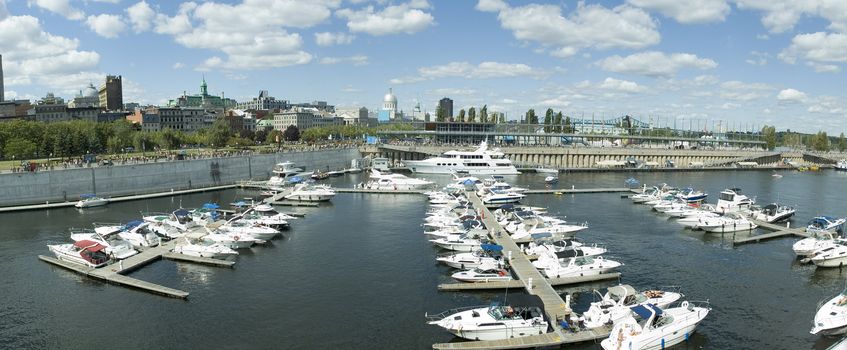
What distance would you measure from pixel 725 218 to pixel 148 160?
3488 inches

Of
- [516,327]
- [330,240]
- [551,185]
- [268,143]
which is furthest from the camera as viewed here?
[268,143]

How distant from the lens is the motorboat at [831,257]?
4741cm

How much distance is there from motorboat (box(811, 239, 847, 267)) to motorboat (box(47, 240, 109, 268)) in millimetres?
59971

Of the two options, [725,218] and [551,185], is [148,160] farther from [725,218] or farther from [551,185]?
[725,218]

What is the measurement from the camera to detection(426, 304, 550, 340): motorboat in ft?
106

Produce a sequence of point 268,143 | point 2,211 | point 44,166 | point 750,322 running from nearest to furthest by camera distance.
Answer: point 750,322 < point 2,211 < point 44,166 < point 268,143

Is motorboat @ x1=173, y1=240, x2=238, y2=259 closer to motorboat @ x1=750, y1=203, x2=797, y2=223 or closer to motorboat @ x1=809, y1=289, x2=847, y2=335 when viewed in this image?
motorboat @ x1=809, y1=289, x2=847, y2=335

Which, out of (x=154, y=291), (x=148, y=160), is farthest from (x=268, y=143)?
(x=154, y=291)

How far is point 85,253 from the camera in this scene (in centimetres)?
4666

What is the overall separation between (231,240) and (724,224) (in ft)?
170

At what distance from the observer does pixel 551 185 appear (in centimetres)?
10931

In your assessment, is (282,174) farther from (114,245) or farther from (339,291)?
(339,291)

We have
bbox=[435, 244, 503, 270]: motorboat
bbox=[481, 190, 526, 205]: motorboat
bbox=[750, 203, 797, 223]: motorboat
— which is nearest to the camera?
bbox=[435, 244, 503, 270]: motorboat

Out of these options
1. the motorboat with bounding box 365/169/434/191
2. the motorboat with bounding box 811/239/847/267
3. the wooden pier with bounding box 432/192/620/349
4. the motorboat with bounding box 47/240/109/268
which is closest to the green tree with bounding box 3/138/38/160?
the motorboat with bounding box 365/169/434/191
